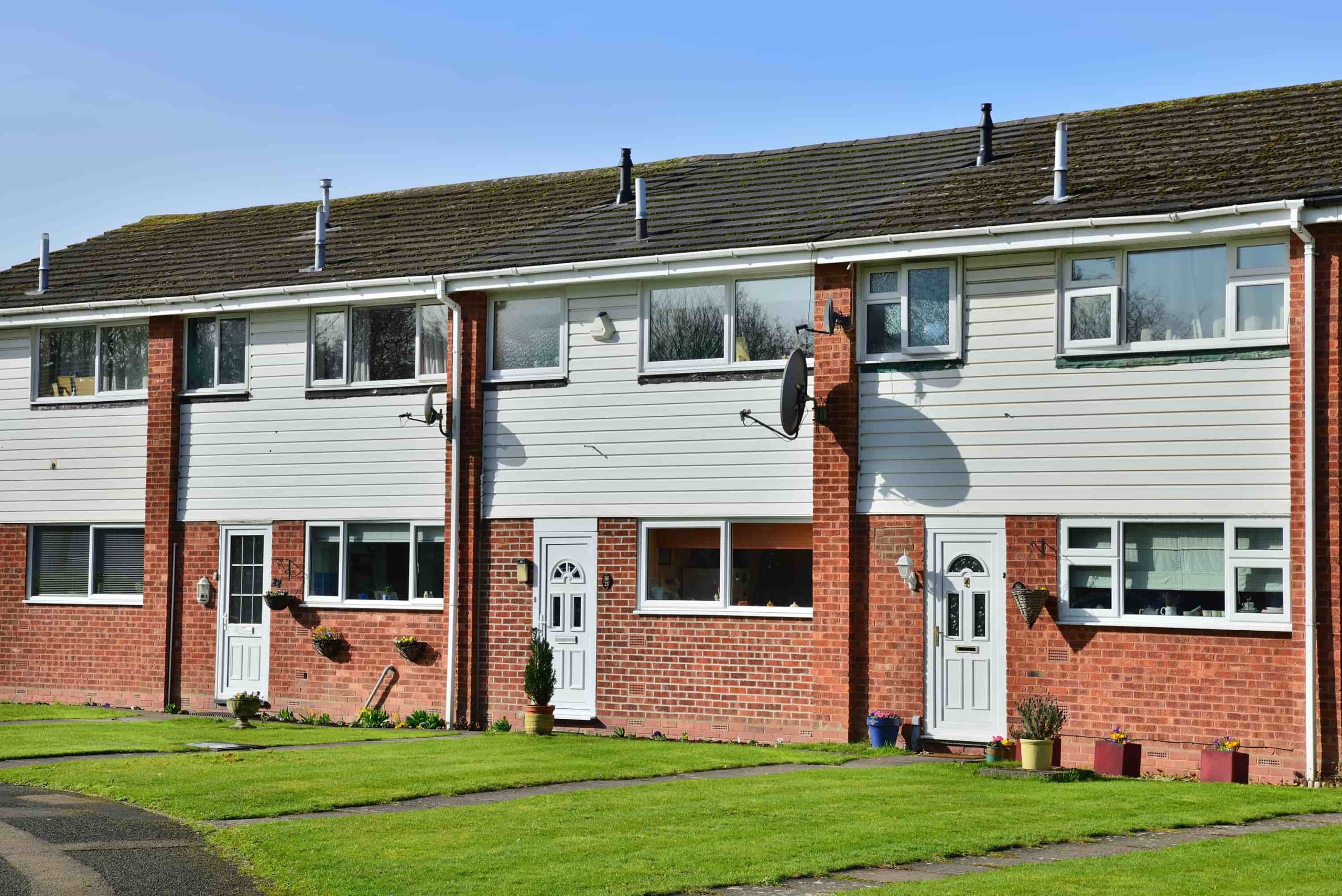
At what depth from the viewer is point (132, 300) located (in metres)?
21.9

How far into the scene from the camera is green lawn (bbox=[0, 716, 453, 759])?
1661cm

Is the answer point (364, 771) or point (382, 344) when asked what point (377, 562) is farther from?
point (364, 771)

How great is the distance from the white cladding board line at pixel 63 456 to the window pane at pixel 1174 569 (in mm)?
13200

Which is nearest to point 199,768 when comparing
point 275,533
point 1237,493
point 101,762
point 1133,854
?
point 101,762

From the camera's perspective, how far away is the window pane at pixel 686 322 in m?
18.6

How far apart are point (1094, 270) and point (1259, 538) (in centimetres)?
310

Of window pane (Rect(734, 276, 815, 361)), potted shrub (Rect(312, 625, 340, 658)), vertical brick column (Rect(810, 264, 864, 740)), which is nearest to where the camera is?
vertical brick column (Rect(810, 264, 864, 740))

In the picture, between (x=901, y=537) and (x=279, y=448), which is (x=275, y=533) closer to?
(x=279, y=448)

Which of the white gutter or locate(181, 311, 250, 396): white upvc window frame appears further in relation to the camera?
locate(181, 311, 250, 396): white upvc window frame

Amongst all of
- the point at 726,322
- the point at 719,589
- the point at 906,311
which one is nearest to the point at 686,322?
the point at 726,322

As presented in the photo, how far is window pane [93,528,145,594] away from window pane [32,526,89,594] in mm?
185

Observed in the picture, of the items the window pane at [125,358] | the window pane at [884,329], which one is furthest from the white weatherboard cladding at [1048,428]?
the window pane at [125,358]

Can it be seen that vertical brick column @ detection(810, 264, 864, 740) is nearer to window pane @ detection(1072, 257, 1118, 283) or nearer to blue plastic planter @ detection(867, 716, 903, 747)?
blue plastic planter @ detection(867, 716, 903, 747)

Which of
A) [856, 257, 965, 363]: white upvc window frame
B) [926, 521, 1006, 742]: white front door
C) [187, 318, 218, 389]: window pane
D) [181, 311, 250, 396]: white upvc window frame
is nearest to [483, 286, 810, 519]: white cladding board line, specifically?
[856, 257, 965, 363]: white upvc window frame
